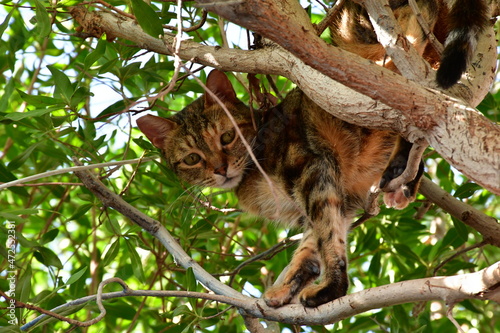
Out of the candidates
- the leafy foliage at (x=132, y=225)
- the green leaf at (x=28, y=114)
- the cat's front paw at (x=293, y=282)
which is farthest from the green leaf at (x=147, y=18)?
the cat's front paw at (x=293, y=282)

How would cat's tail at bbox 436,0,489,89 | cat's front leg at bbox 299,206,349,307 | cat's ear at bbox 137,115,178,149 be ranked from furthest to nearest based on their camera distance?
cat's ear at bbox 137,115,178,149 < cat's front leg at bbox 299,206,349,307 < cat's tail at bbox 436,0,489,89

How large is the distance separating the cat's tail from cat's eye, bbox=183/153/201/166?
177 centimetres

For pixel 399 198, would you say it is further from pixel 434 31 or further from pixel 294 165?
pixel 434 31

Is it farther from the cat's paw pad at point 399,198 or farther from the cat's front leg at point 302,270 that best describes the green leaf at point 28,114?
the cat's paw pad at point 399,198

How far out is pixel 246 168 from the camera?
362 cm

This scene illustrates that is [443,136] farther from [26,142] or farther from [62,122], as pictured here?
[26,142]

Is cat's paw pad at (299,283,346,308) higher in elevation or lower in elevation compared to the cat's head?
lower

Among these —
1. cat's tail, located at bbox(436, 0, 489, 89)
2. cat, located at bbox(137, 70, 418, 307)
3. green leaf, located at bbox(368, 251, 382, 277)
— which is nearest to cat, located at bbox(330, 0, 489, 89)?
cat's tail, located at bbox(436, 0, 489, 89)

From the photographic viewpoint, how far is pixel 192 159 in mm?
3734

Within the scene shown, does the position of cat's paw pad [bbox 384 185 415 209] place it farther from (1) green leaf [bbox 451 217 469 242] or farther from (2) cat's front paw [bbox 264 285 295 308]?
(2) cat's front paw [bbox 264 285 295 308]

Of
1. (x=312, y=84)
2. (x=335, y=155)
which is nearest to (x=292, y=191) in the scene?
(x=335, y=155)

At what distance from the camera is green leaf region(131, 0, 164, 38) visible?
2459mm

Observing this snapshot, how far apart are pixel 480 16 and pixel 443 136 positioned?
32.4 inches

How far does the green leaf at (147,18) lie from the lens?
246cm
